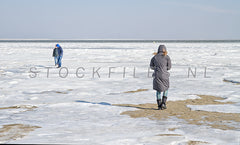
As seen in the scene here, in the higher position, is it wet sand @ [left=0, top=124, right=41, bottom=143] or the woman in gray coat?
the woman in gray coat

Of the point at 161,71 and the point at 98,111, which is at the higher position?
the point at 161,71

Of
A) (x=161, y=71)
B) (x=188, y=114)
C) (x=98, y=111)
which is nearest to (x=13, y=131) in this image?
(x=98, y=111)

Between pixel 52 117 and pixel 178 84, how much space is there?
6.58m

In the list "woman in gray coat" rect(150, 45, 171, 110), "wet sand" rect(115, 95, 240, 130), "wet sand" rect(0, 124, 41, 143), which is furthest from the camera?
"woman in gray coat" rect(150, 45, 171, 110)

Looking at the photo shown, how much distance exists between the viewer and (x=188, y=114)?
724 centimetres

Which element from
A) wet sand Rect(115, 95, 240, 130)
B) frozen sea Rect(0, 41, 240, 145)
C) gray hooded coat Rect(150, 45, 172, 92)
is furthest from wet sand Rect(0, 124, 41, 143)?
gray hooded coat Rect(150, 45, 172, 92)

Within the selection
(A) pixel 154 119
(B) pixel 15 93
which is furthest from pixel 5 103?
(A) pixel 154 119

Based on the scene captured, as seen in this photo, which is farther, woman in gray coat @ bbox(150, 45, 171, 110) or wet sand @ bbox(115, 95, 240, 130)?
woman in gray coat @ bbox(150, 45, 171, 110)

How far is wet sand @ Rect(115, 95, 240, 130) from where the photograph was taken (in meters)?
6.43

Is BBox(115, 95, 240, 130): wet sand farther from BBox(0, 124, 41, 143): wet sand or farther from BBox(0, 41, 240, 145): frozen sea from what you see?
BBox(0, 124, 41, 143): wet sand

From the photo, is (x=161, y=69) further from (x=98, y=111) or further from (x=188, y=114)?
(x=98, y=111)

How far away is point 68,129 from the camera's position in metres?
5.90

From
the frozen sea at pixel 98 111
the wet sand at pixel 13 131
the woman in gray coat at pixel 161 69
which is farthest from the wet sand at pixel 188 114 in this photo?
the wet sand at pixel 13 131

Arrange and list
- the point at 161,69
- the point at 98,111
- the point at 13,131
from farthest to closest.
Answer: the point at 98,111, the point at 161,69, the point at 13,131
